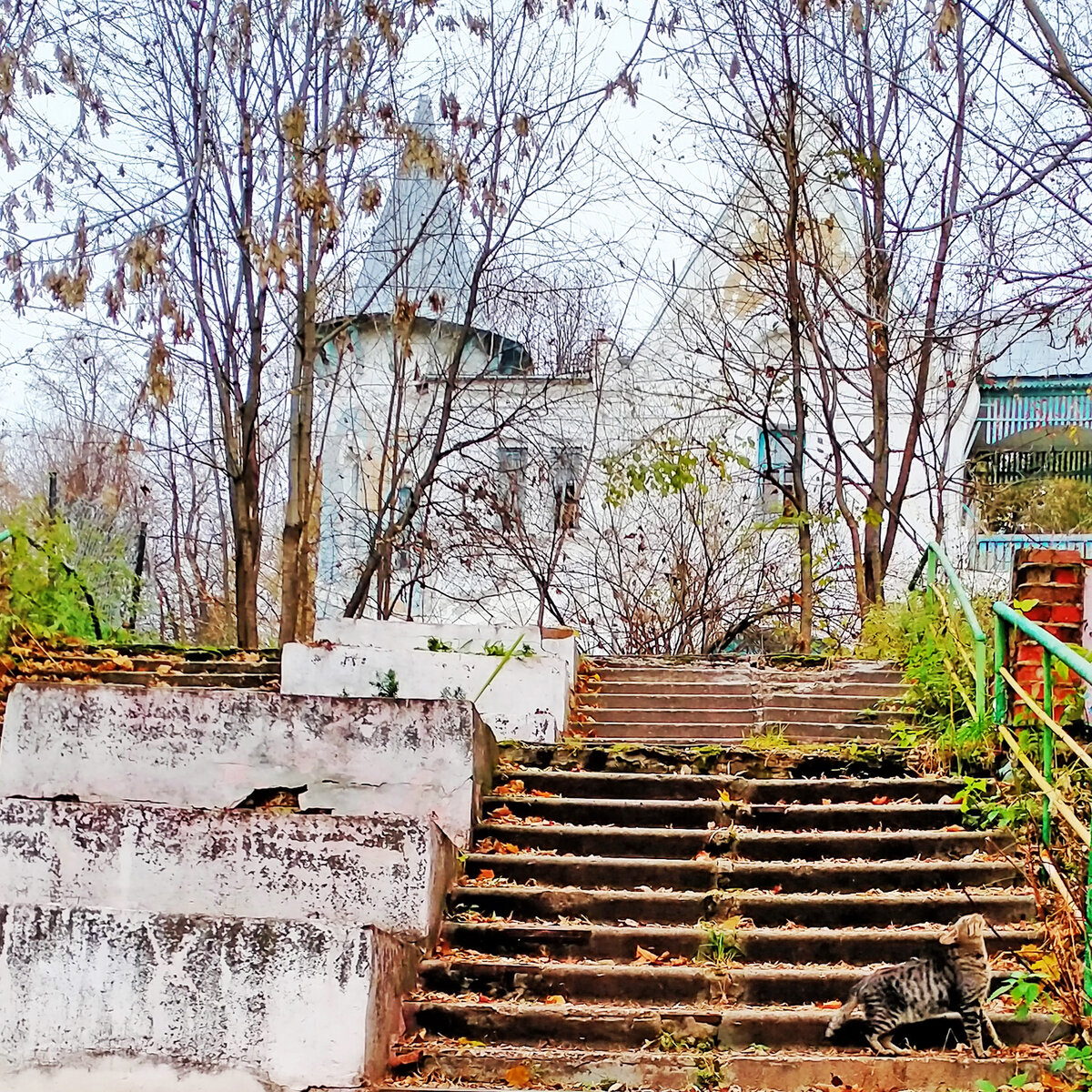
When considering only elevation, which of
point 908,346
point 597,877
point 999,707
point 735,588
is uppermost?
point 908,346

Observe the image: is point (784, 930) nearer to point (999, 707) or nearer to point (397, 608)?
point (999, 707)

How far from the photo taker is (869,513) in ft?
45.6

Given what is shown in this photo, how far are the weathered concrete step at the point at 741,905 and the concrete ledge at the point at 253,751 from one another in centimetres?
67

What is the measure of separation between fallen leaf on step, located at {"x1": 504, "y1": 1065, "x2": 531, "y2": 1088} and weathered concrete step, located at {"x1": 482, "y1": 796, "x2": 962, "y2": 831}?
7.03 feet

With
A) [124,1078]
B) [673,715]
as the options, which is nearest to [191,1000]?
[124,1078]

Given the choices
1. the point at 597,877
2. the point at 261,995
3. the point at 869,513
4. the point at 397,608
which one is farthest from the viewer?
the point at 397,608

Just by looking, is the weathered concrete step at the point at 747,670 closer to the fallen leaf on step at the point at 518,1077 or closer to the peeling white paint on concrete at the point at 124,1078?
the fallen leaf on step at the point at 518,1077

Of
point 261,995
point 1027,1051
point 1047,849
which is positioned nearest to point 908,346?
point 1047,849

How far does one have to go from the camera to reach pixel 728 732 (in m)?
8.90

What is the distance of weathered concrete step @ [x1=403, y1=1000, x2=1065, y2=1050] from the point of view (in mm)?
4805

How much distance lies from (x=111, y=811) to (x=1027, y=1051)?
4.11 m

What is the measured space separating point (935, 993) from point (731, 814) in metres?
2.03

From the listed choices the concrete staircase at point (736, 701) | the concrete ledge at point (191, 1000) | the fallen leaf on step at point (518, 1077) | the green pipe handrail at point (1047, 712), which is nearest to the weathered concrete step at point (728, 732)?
the concrete staircase at point (736, 701)

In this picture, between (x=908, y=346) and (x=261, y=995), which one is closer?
(x=261, y=995)
